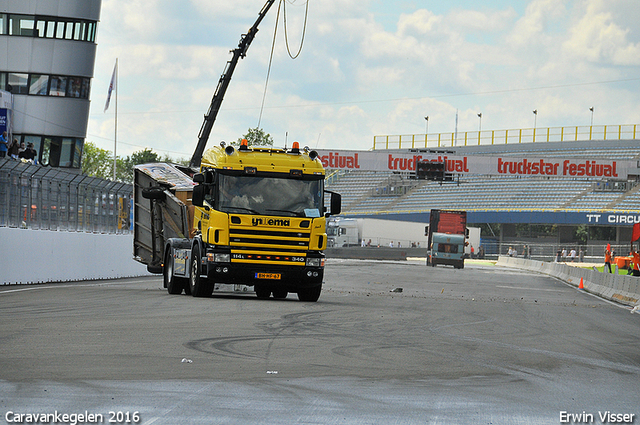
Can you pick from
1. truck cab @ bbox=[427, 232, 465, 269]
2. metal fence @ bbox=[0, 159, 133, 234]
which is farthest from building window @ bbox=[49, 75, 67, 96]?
truck cab @ bbox=[427, 232, 465, 269]

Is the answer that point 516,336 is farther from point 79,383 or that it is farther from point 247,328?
point 79,383

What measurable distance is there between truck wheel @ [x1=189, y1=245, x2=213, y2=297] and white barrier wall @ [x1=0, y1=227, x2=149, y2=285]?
5.27 metres

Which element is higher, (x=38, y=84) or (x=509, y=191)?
(x=38, y=84)

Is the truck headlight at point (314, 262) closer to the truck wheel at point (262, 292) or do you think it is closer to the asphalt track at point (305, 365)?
the asphalt track at point (305, 365)

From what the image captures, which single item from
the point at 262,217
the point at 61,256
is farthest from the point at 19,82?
the point at 262,217

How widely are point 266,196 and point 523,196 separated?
69098mm

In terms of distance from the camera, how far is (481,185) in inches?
3465

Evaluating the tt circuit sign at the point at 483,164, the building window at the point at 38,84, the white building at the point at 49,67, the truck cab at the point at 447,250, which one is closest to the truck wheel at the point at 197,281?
the white building at the point at 49,67

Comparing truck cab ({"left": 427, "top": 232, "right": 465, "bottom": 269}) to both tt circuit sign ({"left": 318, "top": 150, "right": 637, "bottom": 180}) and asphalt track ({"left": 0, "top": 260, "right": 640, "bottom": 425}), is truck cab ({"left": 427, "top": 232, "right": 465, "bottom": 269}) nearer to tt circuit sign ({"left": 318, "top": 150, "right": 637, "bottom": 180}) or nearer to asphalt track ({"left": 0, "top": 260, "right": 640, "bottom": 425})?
tt circuit sign ({"left": 318, "top": 150, "right": 637, "bottom": 180})

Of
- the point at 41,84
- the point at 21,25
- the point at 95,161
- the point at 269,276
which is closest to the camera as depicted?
the point at 269,276

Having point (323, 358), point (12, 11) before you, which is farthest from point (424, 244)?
point (323, 358)

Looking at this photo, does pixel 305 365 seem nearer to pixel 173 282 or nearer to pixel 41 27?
pixel 173 282

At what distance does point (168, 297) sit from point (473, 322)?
274 inches

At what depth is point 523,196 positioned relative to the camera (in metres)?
82.9
